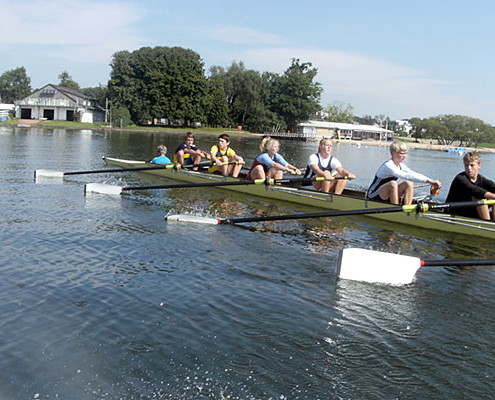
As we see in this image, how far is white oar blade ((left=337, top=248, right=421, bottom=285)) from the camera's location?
21.0 feet

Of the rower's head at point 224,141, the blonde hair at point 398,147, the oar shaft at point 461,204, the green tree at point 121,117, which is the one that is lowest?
the oar shaft at point 461,204

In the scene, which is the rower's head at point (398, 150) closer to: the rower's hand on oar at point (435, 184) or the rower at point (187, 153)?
the rower's hand on oar at point (435, 184)

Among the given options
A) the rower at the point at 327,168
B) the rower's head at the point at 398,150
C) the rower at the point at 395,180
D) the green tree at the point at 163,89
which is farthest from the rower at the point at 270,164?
the green tree at the point at 163,89

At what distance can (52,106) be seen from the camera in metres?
80.1

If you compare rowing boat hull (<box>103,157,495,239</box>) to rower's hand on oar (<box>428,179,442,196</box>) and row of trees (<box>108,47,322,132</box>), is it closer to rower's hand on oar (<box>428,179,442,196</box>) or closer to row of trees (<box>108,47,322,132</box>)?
rower's hand on oar (<box>428,179,442,196</box>)

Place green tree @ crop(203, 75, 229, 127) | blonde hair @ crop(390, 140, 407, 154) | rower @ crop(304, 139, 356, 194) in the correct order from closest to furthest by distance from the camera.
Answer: blonde hair @ crop(390, 140, 407, 154)
rower @ crop(304, 139, 356, 194)
green tree @ crop(203, 75, 229, 127)

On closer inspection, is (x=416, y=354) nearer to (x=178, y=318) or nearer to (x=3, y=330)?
(x=178, y=318)

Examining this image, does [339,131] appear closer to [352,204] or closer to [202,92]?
[202,92]

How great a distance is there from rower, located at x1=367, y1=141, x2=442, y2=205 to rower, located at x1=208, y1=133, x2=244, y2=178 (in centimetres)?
498

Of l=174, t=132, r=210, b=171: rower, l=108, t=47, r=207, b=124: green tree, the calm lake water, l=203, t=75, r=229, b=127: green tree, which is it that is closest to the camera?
the calm lake water

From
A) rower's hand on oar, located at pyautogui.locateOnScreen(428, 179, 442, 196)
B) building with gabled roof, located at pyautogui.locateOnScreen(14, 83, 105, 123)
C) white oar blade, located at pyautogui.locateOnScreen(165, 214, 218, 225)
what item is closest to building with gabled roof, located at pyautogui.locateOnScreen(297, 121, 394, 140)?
building with gabled roof, located at pyautogui.locateOnScreen(14, 83, 105, 123)

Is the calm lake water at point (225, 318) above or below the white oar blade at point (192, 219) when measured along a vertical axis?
below

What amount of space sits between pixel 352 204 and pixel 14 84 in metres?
153

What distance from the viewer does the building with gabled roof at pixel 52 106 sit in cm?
7994
